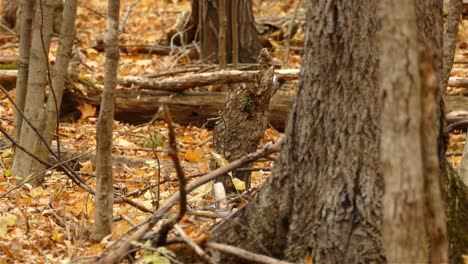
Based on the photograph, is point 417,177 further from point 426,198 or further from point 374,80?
point 374,80

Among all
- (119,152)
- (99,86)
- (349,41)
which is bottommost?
(119,152)

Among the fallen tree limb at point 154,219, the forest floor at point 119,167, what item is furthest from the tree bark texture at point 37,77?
the fallen tree limb at point 154,219

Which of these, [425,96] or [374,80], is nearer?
[425,96]

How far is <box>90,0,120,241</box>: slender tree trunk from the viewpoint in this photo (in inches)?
150

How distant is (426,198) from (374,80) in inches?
28.7

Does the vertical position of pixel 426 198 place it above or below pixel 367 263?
above

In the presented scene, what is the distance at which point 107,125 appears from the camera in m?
3.87

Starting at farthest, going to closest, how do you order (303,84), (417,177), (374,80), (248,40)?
1. (248,40)
2. (303,84)
3. (374,80)
4. (417,177)

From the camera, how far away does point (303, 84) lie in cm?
342

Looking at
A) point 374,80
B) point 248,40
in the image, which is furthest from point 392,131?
point 248,40

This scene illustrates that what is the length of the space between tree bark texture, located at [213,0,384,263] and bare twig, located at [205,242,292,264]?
0.19 metres

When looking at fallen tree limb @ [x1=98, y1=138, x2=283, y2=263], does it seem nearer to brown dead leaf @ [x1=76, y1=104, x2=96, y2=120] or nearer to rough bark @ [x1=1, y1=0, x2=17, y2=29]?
brown dead leaf @ [x1=76, y1=104, x2=96, y2=120]

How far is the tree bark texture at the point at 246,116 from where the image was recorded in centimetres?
566

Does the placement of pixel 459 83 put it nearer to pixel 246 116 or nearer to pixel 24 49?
pixel 246 116
